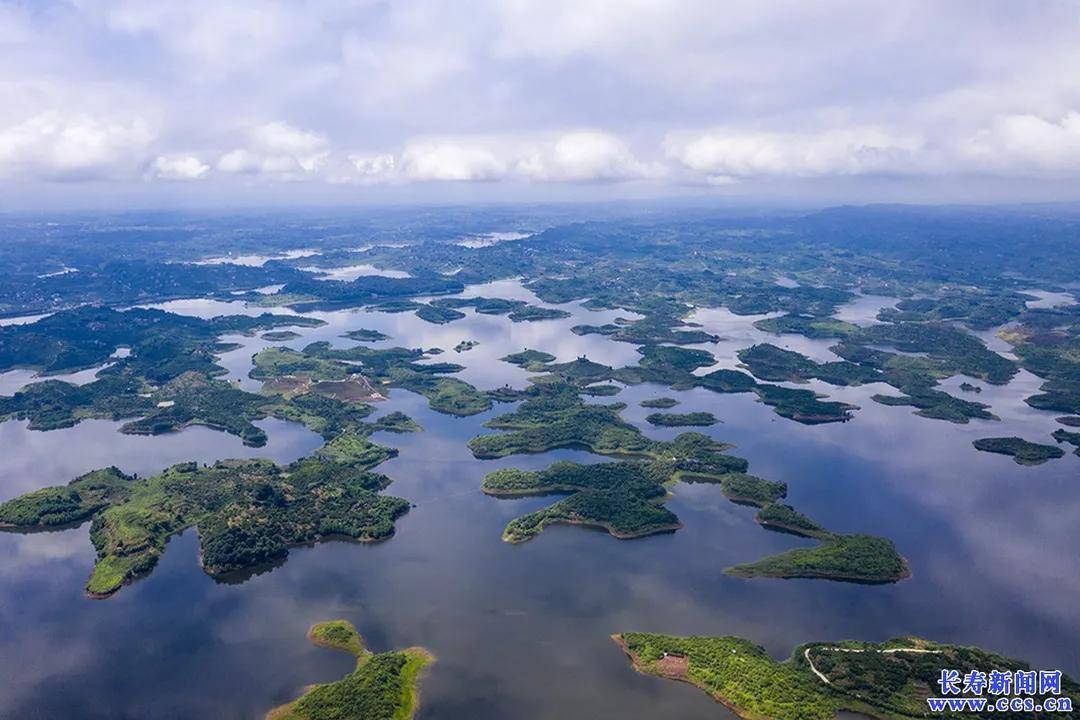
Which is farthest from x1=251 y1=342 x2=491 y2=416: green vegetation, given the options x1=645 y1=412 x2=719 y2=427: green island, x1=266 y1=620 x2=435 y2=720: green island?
x1=266 y1=620 x2=435 y2=720: green island

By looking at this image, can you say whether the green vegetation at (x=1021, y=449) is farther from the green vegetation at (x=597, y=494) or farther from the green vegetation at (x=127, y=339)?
the green vegetation at (x=127, y=339)

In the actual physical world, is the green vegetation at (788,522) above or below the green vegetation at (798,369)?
below

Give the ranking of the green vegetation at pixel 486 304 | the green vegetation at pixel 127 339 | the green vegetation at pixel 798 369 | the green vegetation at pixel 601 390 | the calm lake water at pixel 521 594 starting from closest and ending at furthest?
the calm lake water at pixel 521 594 < the green vegetation at pixel 601 390 < the green vegetation at pixel 798 369 < the green vegetation at pixel 127 339 < the green vegetation at pixel 486 304

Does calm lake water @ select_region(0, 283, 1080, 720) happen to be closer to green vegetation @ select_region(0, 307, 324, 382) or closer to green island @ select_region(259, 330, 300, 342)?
green vegetation @ select_region(0, 307, 324, 382)

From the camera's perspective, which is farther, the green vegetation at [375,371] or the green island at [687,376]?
the green vegetation at [375,371]

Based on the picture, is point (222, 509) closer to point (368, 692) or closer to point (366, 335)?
point (368, 692)

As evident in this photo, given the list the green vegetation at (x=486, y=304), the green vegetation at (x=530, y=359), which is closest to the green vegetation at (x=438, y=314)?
the green vegetation at (x=486, y=304)

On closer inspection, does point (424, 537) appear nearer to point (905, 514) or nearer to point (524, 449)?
point (524, 449)
